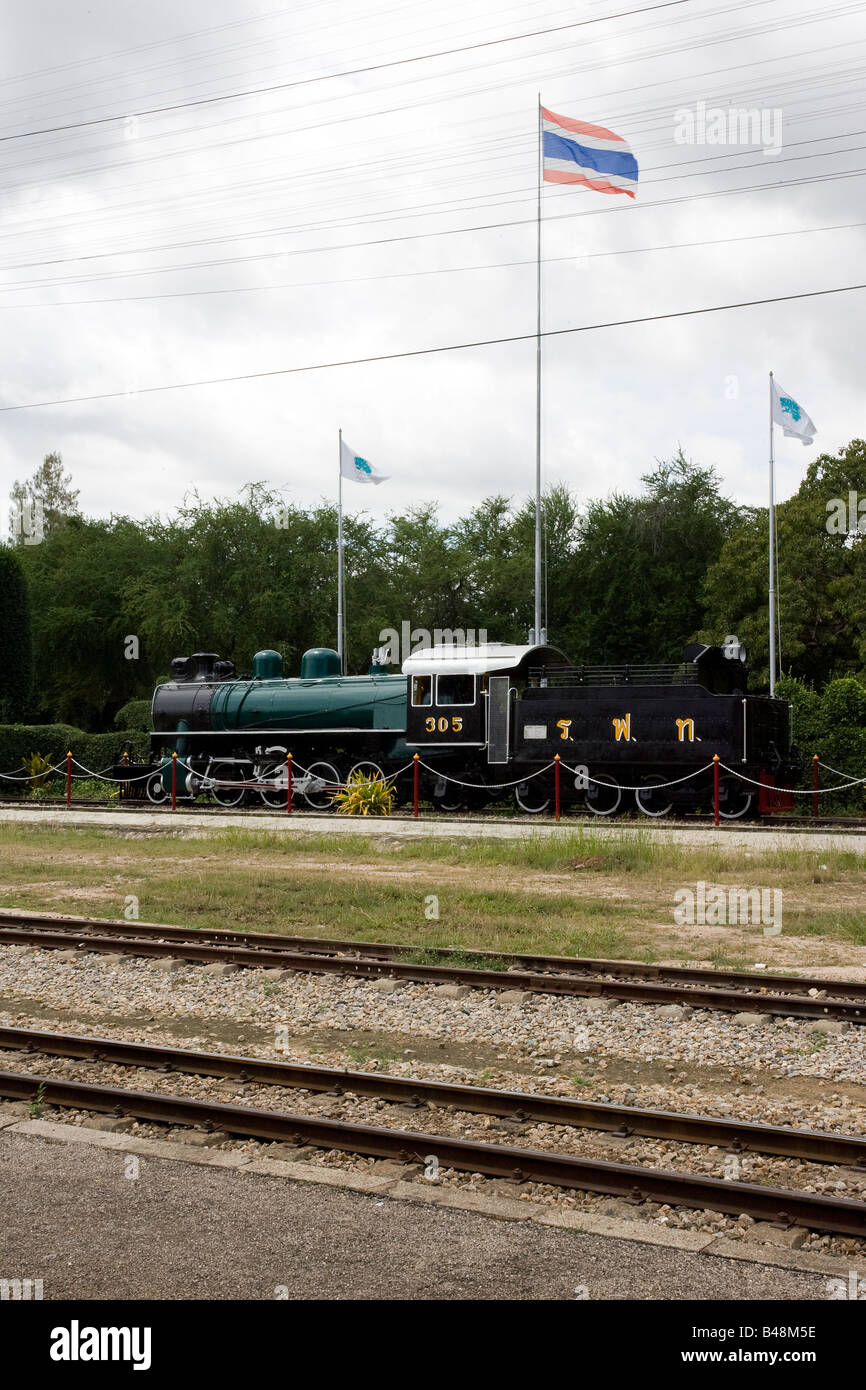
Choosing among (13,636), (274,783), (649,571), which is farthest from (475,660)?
(649,571)

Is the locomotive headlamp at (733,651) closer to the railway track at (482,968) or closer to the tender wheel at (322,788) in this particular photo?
the tender wheel at (322,788)

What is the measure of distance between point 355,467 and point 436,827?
62.1 ft

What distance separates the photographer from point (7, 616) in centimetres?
3806

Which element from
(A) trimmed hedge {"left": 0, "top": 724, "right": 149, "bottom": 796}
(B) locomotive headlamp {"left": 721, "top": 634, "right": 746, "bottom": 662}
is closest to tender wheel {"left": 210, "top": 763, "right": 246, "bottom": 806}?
(A) trimmed hedge {"left": 0, "top": 724, "right": 149, "bottom": 796}

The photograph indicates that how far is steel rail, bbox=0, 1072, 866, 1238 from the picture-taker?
5.16 m

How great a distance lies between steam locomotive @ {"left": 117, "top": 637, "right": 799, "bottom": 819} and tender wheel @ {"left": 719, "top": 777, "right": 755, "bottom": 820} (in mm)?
26

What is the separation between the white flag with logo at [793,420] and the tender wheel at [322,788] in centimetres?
1712

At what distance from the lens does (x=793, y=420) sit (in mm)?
Result: 34438

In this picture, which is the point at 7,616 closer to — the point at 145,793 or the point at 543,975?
the point at 145,793

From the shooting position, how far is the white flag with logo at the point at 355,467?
121 feet

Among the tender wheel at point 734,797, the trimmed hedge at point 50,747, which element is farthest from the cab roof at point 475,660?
the trimmed hedge at point 50,747

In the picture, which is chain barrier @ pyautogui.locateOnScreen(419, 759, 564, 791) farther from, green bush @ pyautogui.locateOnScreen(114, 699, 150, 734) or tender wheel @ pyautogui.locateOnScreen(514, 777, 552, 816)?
green bush @ pyautogui.locateOnScreen(114, 699, 150, 734)
